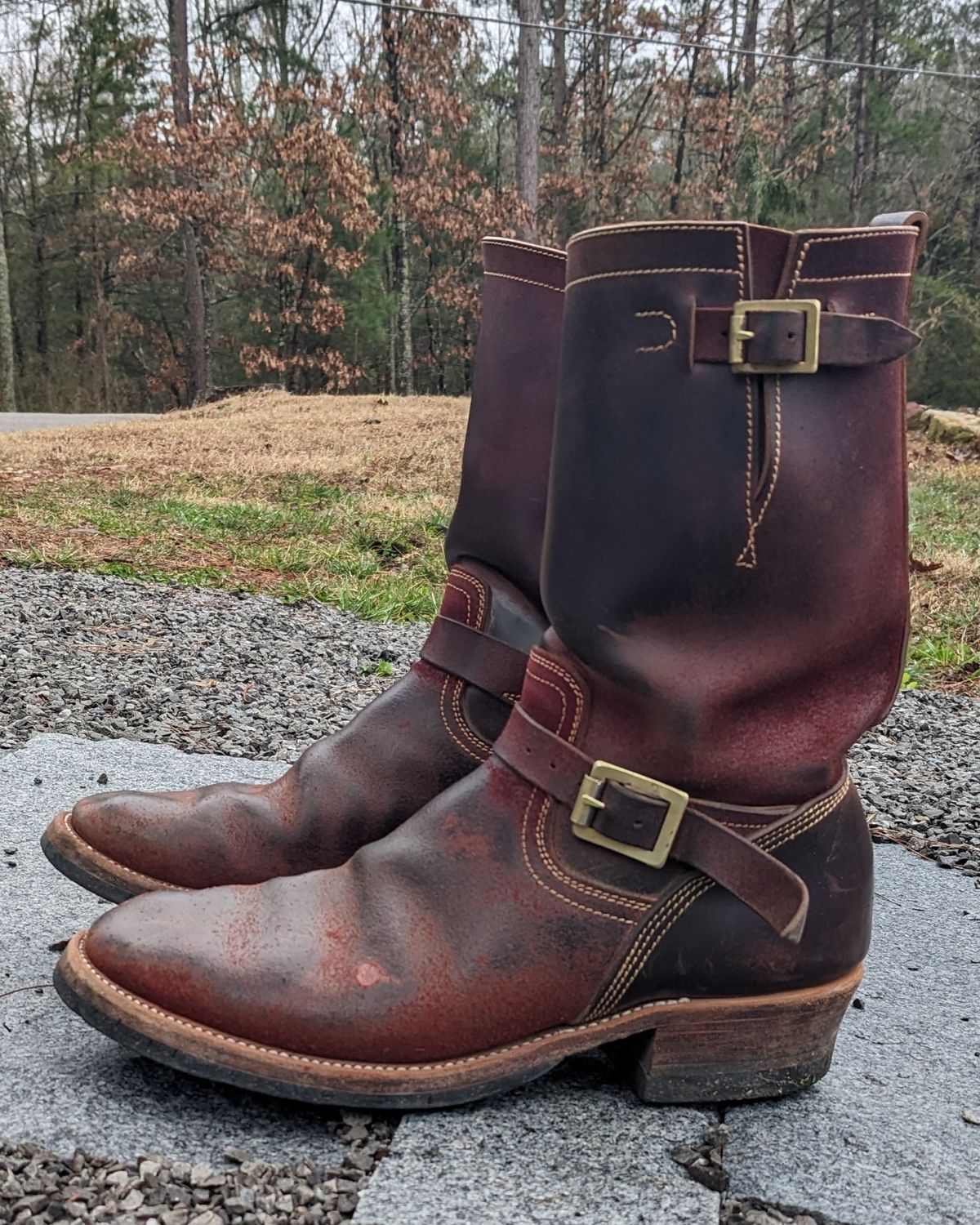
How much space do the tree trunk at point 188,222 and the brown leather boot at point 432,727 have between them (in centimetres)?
1558

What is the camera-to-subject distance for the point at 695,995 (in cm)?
84

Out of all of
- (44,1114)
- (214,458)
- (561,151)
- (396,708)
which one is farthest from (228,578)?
(561,151)

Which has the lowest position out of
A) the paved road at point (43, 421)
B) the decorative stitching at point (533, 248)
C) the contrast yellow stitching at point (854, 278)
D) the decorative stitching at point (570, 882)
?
the paved road at point (43, 421)

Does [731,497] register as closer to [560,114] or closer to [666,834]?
[666,834]

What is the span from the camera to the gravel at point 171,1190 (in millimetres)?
702

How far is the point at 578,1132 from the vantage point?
812 mm

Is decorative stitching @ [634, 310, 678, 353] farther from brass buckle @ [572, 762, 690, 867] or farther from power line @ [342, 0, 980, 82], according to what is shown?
power line @ [342, 0, 980, 82]

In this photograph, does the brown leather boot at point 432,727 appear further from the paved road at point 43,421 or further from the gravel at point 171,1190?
the paved road at point 43,421

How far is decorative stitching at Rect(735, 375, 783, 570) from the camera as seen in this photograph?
2.48 feet

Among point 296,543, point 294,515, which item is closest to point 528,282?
point 296,543

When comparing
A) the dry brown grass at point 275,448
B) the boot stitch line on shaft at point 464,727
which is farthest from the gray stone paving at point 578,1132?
the dry brown grass at point 275,448

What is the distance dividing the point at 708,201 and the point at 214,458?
44.9 ft

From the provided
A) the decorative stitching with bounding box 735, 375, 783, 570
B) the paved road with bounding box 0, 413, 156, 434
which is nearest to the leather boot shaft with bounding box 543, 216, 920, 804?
the decorative stitching with bounding box 735, 375, 783, 570

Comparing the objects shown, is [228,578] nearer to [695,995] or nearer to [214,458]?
[695,995]
